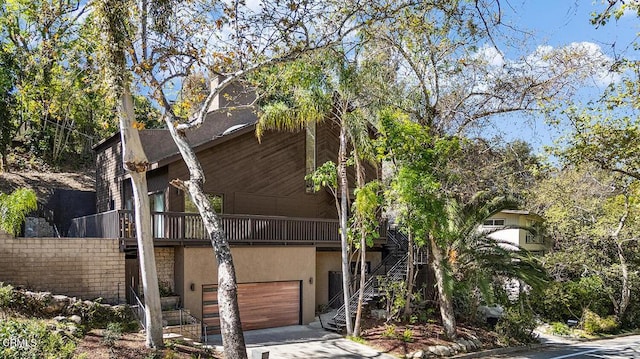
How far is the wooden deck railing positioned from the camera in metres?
14.8

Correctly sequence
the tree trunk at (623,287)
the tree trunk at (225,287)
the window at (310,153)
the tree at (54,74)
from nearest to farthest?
the tree trunk at (225,287), the tree at (54,74), the window at (310,153), the tree trunk at (623,287)

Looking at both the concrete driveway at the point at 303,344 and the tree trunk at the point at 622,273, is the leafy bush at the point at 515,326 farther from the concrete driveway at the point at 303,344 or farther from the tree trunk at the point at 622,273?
the tree trunk at the point at 622,273

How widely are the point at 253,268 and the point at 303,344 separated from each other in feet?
10.6

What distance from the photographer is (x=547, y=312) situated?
23.3 meters

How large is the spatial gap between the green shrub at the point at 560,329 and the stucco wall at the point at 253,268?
36.3 ft

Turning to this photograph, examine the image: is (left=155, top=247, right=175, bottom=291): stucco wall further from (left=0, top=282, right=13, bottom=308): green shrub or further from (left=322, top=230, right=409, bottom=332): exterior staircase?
(left=322, top=230, right=409, bottom=332): exterior staircase

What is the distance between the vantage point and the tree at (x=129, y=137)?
10.4m

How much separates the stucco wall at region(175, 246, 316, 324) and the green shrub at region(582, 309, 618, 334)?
42.0 ft

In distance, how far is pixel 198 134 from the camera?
19.2 m

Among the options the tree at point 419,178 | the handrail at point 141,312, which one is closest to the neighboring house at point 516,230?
the tree at point 419,178

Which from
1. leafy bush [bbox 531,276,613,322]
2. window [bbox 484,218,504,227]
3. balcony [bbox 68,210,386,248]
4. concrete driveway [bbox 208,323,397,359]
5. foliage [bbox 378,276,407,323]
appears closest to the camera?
concrete driveway [bbox 208,323,397,359]

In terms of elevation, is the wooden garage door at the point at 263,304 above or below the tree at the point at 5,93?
below

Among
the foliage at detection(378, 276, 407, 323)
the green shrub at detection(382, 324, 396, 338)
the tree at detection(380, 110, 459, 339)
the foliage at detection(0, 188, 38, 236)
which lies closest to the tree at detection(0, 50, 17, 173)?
the foliage at detection(0, 188, 38, 236)

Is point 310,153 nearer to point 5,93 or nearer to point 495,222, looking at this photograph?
point 495,222
